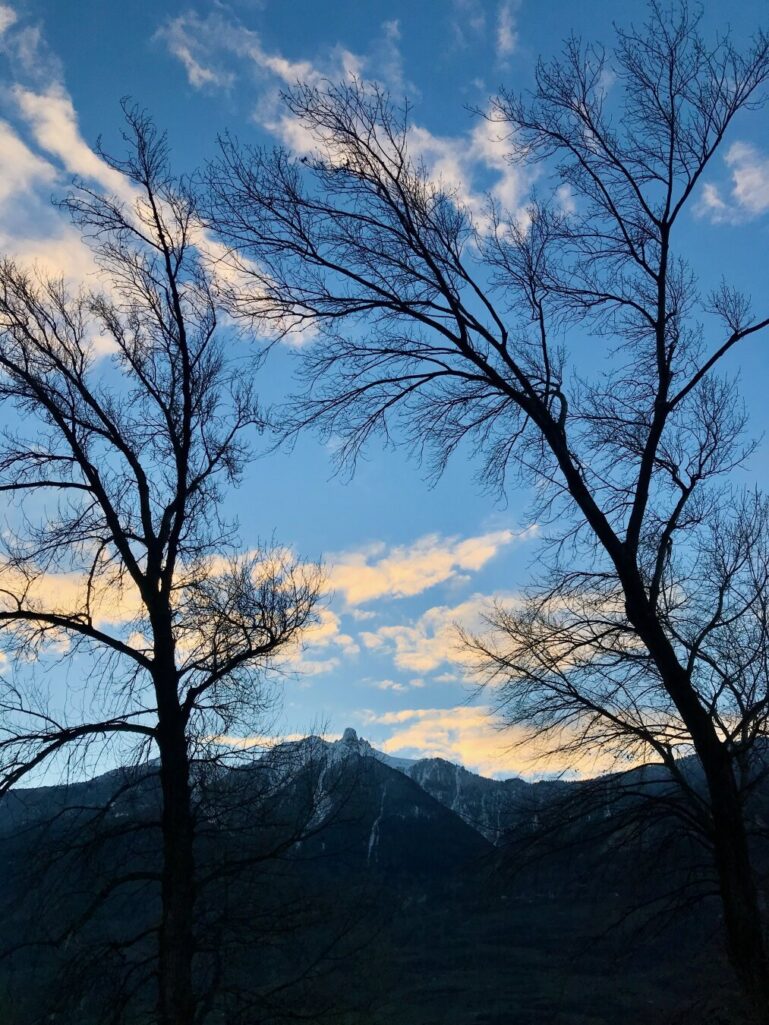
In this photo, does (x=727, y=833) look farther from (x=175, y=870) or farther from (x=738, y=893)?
(x=175, y=870)

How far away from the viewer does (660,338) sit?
748 centimetres

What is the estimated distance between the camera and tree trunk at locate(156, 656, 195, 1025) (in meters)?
6.50

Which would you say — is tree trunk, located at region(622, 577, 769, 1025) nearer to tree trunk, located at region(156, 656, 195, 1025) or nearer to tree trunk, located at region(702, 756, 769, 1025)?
tree trunk, located at region(702, 756, 769, 1025)

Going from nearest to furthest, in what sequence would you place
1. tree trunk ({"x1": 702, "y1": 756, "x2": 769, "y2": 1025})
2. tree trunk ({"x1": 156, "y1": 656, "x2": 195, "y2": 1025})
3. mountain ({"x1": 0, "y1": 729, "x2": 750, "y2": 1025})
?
tree trunk ({"x1": 702, "y1": 756, "x2": 769, "y2": 1025}) → tree trunk ({"x1": 156, "y1": 656, "x2": 195, "y2": 1025}) → mountain ({"x1": 0, "y1": 729, "x2": 750, "y2": 1025})

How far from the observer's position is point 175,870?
6789 millimetres

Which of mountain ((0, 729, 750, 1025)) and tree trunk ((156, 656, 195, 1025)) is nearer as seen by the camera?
tree trunk ((156, 656, 195, 1025))

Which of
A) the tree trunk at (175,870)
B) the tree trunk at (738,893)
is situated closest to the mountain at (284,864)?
the tree trunk at (175,870)

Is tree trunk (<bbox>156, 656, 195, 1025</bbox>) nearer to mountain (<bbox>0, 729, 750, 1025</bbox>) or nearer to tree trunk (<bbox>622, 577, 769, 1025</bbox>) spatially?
mountain (<bbox>0, 729, 750, 1025</bbox>)

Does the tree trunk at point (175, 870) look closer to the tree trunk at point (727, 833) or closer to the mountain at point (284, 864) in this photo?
the mountain at point (284, 864)

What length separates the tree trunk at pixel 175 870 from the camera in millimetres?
6496

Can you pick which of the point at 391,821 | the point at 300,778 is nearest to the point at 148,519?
the point at 300,778

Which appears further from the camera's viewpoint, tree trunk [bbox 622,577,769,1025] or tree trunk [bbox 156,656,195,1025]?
tree trunk [bbox 156,656,195,1025]

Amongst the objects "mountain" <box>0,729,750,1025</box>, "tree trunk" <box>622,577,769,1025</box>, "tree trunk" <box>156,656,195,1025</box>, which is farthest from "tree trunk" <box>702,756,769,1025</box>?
"tree trunk" <box>156,656,195,1025</box>

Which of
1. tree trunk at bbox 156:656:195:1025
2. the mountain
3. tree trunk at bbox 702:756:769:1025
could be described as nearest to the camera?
tree trunk at bbox 702:756:769:1025
